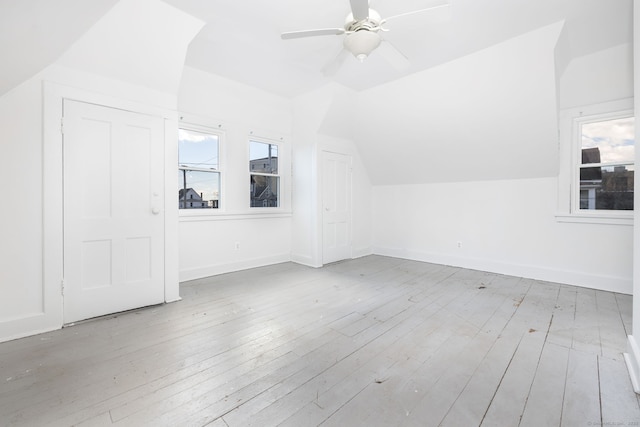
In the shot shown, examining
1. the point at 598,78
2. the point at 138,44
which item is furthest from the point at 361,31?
the point at 598,78

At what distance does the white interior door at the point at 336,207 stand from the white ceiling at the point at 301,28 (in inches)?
64.0

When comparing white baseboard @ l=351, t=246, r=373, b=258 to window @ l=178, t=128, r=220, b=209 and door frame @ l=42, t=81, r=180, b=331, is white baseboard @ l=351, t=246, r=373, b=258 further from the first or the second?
door frame @ l=42, t=81, r=180, b=331

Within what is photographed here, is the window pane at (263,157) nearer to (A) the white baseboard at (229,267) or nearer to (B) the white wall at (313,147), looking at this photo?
(B) the white wall at (313,147)

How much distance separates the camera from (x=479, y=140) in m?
4.09

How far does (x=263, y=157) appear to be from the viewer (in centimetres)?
470

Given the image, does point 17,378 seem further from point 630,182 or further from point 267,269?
point 630,182

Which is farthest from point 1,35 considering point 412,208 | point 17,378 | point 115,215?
point 412,208

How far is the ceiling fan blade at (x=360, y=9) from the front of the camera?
198cm

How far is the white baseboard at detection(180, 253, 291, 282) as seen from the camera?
385 centimetres

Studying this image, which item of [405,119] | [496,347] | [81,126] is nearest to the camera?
[496,347]

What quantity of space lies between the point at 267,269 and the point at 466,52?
13.1 ft

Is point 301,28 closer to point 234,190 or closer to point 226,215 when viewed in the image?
point 234,190

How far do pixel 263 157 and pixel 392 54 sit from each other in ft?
8.84

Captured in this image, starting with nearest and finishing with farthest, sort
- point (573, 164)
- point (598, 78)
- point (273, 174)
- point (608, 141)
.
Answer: point (598, 78), point (608, 141), point (573, 164), point (273, 174)
